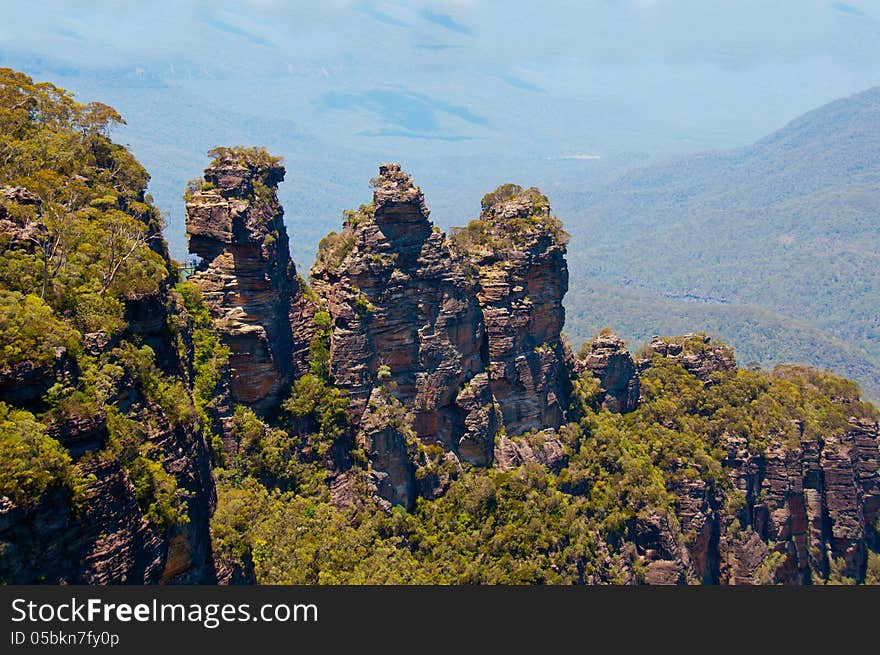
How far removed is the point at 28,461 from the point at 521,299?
3853 centimetres

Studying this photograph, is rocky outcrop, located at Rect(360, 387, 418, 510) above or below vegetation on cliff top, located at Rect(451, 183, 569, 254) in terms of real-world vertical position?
below

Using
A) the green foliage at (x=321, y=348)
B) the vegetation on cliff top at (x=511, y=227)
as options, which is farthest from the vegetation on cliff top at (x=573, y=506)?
the vegetation on cliff top at (x=511, y=227)

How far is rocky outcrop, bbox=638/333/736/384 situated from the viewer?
67062 mm

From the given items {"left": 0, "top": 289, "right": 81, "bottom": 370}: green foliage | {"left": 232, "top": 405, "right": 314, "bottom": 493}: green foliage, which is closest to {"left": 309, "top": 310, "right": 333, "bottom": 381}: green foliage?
{"left": 232, "top": 405, "right": 314, "bottom": 493}: green foliage

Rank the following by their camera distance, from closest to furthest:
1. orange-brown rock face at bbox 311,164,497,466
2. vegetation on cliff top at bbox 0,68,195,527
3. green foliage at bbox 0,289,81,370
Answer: vegetation on cliff top at bbox 0,68,195,527
green foliage at bbox 0,289,81,370
orange-brown rock face at bbox 311,164,497,466

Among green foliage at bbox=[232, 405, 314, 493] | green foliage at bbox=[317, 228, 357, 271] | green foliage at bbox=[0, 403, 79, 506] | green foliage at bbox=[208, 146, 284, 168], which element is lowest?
green foliage at bbox=[232, 405, 314, 493]

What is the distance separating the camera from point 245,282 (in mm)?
43625

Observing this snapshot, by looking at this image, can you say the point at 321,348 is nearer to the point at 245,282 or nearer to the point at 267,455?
the point at 245,282

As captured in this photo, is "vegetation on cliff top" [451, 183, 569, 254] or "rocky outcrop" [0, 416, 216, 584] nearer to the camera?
"rocky outcrop" [0, 416, 216, 584]

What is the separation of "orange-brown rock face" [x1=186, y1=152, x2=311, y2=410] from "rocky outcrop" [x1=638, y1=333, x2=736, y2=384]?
114 feet

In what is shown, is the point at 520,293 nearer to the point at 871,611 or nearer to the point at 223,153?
the point at 223,153

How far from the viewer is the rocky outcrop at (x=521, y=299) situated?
5362 centimetres

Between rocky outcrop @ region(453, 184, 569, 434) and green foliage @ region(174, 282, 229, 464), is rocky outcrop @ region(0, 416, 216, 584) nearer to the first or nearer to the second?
green foliage @ region(174, 282, 229, 464)

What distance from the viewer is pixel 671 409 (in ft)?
208
